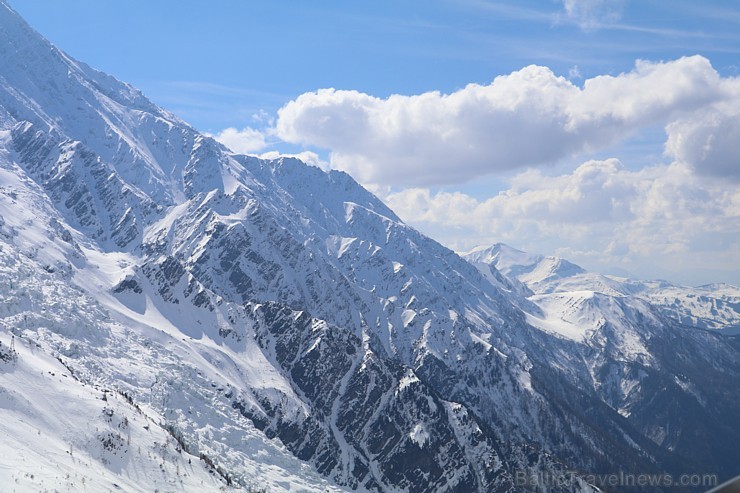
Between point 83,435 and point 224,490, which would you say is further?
point 224,490

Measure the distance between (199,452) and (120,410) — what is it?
49.5 m

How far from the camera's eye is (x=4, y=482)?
250 ft

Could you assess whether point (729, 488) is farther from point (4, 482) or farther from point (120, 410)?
point (120, 410)

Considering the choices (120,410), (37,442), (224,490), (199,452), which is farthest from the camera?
(199,452)

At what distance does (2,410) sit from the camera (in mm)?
115625

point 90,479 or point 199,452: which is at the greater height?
point 90,479

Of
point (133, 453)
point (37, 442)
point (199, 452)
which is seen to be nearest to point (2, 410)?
point (37, 442)

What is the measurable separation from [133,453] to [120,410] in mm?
19216

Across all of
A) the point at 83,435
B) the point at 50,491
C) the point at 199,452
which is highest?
the point at 50,491

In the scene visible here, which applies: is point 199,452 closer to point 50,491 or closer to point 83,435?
point 83,435

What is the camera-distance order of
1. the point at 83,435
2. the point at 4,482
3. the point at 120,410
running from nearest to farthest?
1. the point at 4,482
2. the point at 83,435
3. the point at 120,410

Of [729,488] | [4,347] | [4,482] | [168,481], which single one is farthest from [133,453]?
[729,488]

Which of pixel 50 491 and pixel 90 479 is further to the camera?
pixel 90 479

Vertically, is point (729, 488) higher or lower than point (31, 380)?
higher
